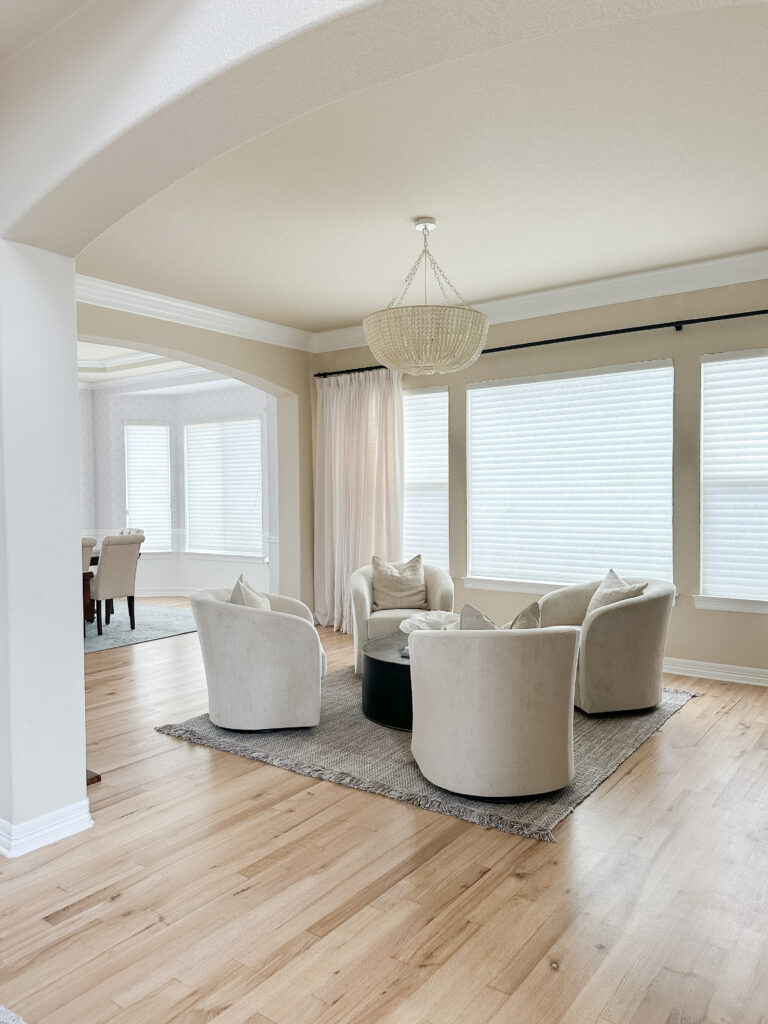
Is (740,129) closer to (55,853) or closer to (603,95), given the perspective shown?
(603,95)

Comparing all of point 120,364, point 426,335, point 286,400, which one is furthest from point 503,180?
point 120,364

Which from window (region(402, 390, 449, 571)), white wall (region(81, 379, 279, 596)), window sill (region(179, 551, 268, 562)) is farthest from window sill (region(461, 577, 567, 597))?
white wall (region(81, 379, 279, 596))

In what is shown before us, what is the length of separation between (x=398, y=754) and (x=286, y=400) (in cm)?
441

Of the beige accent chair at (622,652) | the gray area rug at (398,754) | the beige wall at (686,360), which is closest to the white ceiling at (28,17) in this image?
the gray area rug at (398,754)

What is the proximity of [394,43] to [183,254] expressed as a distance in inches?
132

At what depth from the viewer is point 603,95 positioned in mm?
2893

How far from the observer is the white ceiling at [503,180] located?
8.89ft

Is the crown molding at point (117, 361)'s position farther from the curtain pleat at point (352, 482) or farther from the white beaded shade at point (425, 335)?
the white beaded shade at point (425, 335)

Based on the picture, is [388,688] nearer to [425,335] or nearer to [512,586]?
[425,335]

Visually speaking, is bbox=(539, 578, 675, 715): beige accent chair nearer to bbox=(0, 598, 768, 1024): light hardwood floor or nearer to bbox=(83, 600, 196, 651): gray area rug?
bbox=(0, 598, 768, 1024): light hardwood floor

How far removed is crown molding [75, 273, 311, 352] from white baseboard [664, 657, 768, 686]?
4330 millimetres

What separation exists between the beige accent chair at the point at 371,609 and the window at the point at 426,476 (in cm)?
98

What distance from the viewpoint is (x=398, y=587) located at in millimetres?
5500

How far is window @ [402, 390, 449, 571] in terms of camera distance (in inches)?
259
